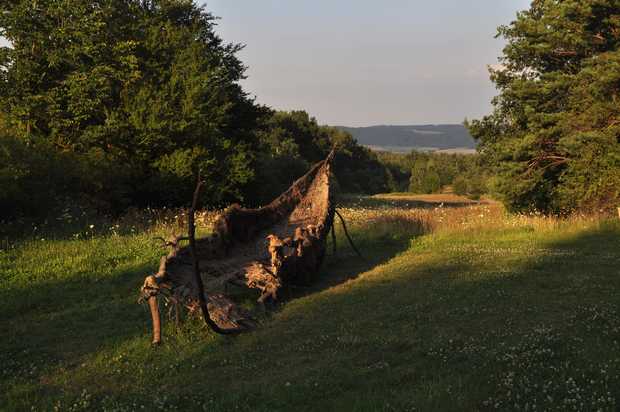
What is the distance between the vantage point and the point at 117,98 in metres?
26.9

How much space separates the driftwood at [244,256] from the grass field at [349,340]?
442 millimetres

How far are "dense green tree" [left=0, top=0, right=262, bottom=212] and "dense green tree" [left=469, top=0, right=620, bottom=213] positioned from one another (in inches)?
580

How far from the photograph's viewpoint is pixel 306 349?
7.16 m

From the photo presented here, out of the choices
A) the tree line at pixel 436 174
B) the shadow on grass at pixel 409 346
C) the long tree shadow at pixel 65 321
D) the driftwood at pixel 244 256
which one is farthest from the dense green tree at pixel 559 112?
the tree line at pixel 436 174

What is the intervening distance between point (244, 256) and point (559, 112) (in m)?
19.3

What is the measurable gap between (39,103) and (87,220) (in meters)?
8.69

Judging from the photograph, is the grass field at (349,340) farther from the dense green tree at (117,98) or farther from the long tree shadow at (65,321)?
the dense green tree at (117,98)

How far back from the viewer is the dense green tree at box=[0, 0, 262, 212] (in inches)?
940

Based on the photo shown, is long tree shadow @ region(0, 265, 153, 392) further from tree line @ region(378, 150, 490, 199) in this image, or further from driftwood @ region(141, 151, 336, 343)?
tree line @ region(378, 150, 490, 199)

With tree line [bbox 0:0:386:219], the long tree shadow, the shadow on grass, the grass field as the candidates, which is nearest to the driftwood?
the grass field

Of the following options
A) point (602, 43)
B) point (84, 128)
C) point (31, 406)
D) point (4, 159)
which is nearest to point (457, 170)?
point (602, 43)

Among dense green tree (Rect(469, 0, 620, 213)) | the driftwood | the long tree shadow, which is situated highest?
dense green tree (Rect(469, 0, 620, 213))

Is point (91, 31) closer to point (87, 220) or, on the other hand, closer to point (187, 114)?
point (187, 114)

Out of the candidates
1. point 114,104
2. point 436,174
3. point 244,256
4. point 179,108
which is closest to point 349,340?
point 244,256
